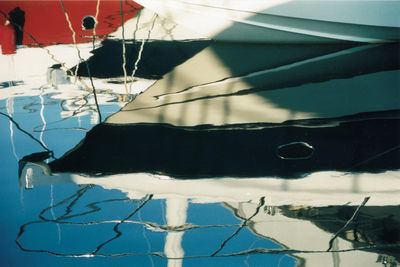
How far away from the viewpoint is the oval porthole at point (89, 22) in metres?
1.36

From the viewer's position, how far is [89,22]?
4.48 ft

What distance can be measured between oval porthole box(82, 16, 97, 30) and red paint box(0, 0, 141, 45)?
1 cm

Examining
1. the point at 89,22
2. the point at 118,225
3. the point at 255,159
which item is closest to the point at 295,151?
the point at 255,159

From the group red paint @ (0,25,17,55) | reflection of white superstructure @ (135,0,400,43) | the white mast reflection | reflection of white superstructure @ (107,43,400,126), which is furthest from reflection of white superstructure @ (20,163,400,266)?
reflection of white superstructure @ (135,0,400,43)

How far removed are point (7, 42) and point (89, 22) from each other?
291 mm

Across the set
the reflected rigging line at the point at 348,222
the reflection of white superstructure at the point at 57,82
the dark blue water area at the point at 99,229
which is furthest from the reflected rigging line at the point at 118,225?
the reflected rigging line at the point at 348,222

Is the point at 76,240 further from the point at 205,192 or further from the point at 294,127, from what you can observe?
the point at 294,127

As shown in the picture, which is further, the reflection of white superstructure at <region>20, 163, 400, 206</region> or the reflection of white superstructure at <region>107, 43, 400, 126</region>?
the reflection of white superstructure at <region>107, 43, 400, 126</region>

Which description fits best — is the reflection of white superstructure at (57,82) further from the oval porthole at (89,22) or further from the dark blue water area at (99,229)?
the dark blue water area at (99,229)

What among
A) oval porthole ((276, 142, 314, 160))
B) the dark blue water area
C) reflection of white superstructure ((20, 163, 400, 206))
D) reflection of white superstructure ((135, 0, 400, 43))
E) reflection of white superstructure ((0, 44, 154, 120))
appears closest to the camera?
the dark blue water area

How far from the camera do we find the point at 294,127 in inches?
51.7

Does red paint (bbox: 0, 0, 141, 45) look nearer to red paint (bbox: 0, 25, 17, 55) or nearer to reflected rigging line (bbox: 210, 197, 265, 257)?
red paint (bbox: 0, 25, 17, 55)

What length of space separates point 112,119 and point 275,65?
0.63 metres

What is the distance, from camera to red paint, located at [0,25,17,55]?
4.41 ft
